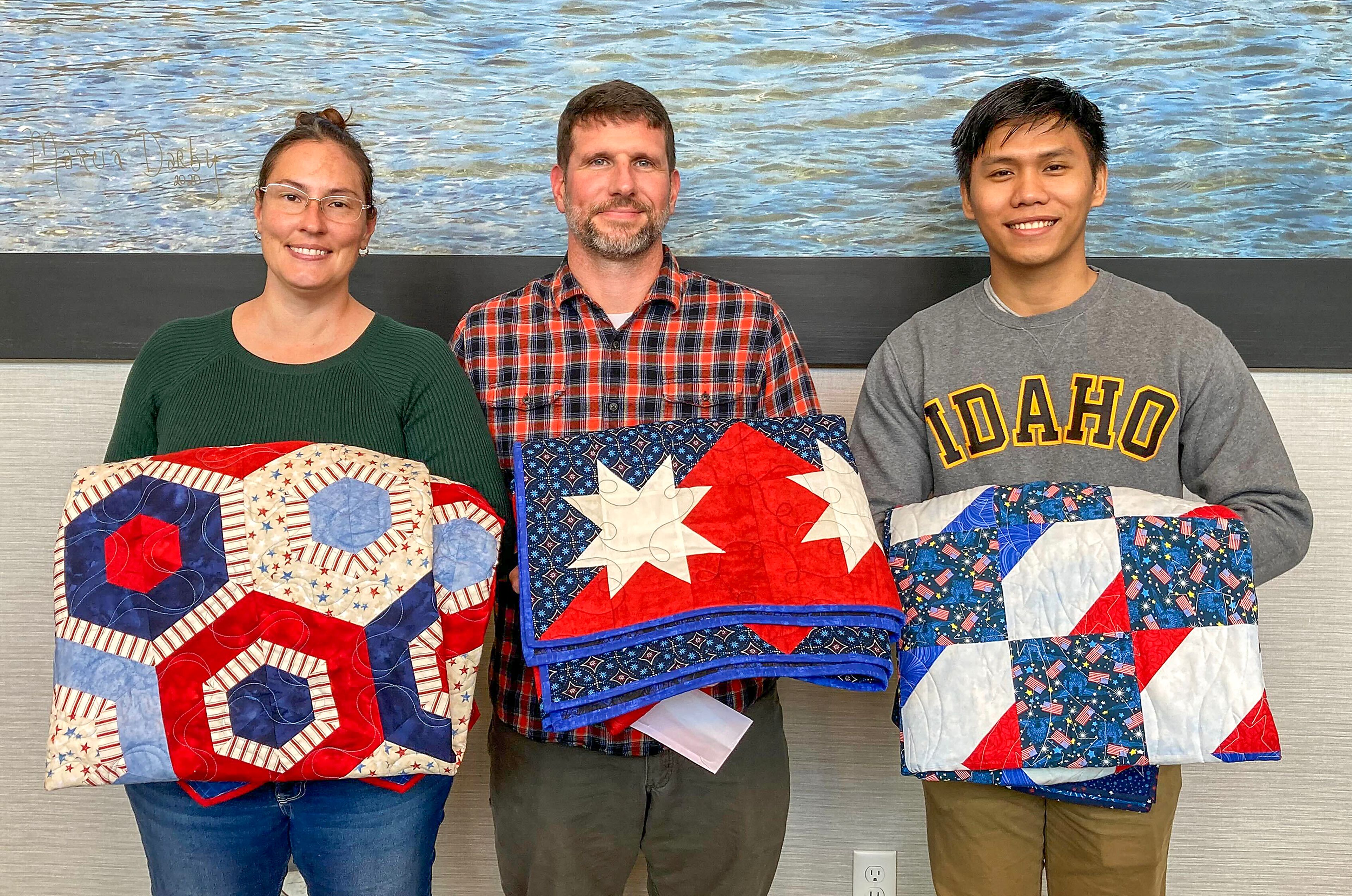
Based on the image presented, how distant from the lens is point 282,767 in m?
1.13

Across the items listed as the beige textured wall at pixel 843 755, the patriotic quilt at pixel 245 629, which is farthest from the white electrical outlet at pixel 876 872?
the patriotic quilt at pixel 245 629

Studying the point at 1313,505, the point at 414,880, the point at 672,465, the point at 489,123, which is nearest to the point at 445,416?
the point at 672,465

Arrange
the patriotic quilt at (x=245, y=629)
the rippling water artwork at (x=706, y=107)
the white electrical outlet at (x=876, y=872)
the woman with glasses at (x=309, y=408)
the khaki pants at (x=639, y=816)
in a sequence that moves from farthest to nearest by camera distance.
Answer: the white electrical outlet at (x=876, y=872), the rippling water artwork at (x=706, y=107), the khaki pants at (x=639, y=816), the woman with glasses at (x=309, y=408), the patriotic quilt at (x=245, y=629)

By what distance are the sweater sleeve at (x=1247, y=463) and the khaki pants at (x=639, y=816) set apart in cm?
73

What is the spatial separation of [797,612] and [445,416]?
0.54 meters

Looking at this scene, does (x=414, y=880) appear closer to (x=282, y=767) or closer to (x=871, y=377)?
(x=282, y=767)

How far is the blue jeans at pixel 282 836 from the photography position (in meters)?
1.21

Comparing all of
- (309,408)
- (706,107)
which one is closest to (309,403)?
(309,408)

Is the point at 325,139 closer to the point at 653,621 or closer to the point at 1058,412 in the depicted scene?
the point at 653,621

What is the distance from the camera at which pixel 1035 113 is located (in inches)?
55.8

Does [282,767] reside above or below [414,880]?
above

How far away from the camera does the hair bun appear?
4.45 ft

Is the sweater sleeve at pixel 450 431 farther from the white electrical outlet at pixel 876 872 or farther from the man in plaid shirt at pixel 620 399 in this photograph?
the white electrical outlet at pixel 876 872

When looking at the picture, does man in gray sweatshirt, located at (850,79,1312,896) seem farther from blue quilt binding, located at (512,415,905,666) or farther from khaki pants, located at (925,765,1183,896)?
blue quilt binding, located at (512,415,905,666)
